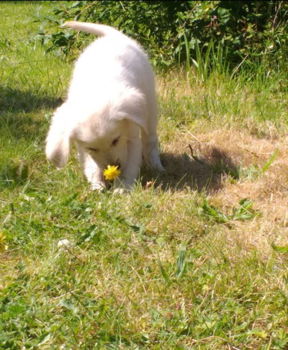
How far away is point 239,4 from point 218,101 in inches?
47.1

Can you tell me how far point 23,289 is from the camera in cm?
264

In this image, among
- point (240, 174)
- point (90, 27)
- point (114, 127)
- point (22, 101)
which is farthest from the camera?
point (22, 101)

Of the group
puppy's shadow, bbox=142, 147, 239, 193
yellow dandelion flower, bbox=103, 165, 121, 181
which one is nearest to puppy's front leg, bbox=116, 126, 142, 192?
puppy's shadow, bbox=142, 147, 239, 193

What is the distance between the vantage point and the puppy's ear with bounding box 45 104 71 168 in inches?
143

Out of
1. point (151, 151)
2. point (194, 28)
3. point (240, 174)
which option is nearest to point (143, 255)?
point (240, 174)

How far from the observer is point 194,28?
6.00 meters

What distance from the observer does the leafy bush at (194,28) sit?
576cm

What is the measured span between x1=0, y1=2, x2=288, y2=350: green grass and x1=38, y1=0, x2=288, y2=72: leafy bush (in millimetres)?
1249

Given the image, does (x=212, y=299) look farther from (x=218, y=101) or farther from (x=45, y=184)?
(x=218, y=101)

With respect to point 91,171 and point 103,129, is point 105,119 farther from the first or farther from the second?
point 91,171

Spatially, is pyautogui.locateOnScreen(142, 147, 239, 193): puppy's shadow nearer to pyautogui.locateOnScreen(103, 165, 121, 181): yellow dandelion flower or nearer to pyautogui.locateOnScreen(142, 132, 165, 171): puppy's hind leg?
pyautogui.locateOnScreen(142, 132, 165, 171): puppy's hind leg

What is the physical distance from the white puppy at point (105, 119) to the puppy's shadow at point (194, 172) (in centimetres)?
12

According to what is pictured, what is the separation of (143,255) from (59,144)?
1.02 metres

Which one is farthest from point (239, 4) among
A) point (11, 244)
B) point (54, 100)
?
point (11, 244)
